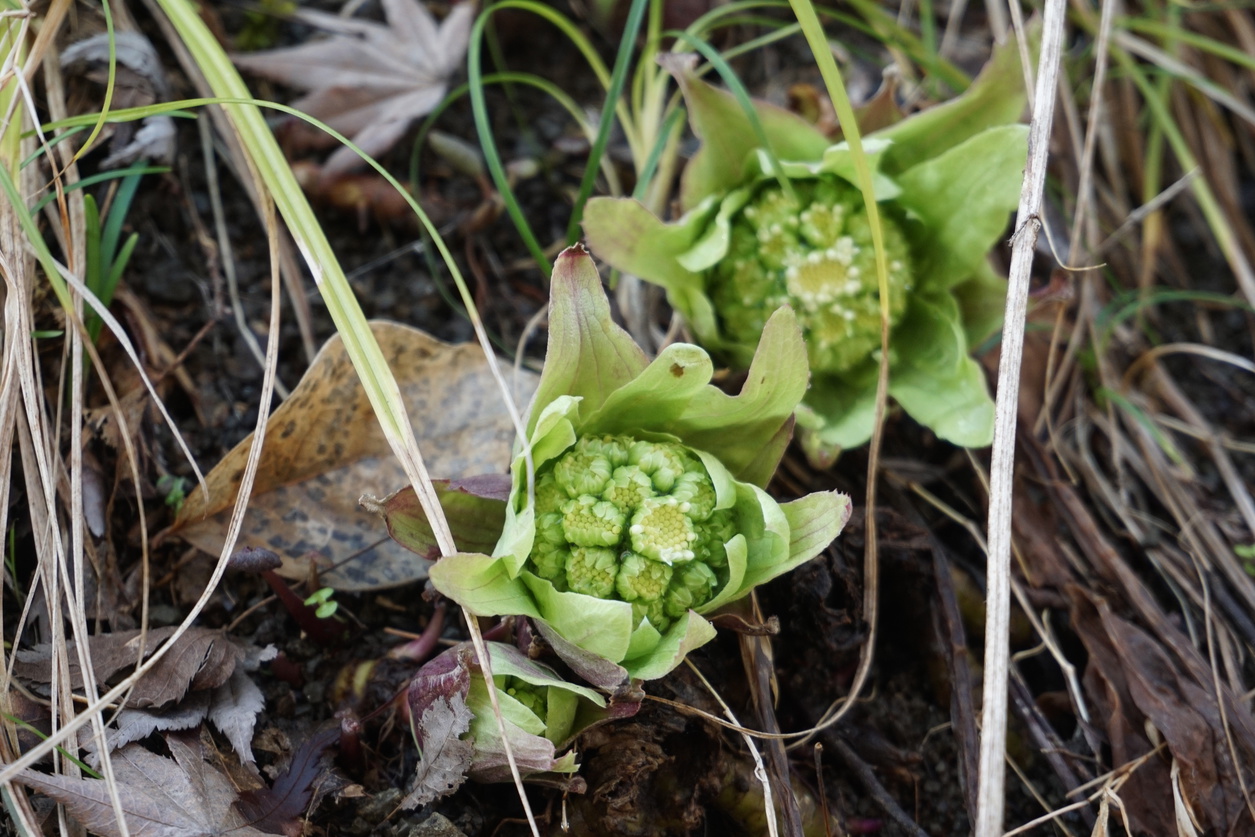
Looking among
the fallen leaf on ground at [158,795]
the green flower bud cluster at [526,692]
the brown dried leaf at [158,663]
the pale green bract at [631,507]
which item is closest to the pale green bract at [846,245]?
the pale green bract at [631,507]

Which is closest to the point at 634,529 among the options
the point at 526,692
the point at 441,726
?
the point at 526,692

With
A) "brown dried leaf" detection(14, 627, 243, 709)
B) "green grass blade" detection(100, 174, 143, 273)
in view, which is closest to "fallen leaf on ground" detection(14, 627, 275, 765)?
"brown dried leaf" detection(14, 627, 243, 709)

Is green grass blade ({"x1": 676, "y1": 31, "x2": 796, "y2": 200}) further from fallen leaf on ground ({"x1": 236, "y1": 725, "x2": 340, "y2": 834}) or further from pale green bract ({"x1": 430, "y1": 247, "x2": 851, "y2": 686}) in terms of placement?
fallen leaf on ground ({"x1": 236, "y1": 725, "x2": 340, "y2": 834})

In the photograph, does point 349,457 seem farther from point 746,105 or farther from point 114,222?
point 746,105

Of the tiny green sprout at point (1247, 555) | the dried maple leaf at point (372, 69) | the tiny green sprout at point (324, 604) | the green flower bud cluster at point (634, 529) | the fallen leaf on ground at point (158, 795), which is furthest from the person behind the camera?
the dried maple leaf at point (372, 69)

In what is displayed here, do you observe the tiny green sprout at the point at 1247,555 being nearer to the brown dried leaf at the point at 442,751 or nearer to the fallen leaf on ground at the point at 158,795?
the brown dried leaf at the point at 442,751

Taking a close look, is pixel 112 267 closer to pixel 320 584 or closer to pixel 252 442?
pixel 252 442
